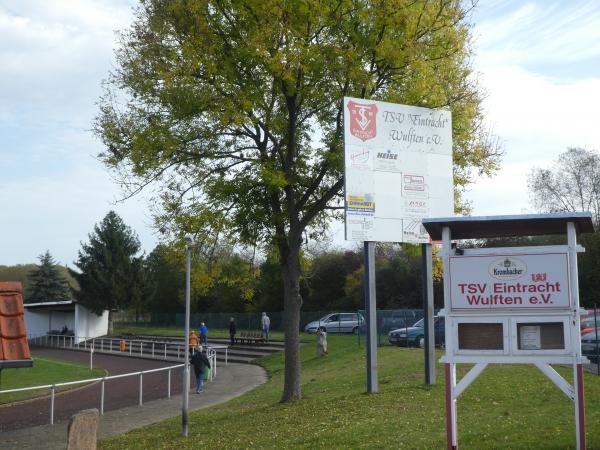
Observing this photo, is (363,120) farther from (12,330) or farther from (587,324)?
(587,324)

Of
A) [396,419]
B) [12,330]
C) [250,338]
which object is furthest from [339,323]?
[12,330]

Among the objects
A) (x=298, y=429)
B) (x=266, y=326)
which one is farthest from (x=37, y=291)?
(x=298, y=429)

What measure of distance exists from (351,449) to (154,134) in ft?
32.9

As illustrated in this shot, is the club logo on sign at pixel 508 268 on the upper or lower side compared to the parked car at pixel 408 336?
upper

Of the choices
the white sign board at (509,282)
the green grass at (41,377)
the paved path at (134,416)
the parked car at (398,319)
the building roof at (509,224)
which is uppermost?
the building roof at (509,224)

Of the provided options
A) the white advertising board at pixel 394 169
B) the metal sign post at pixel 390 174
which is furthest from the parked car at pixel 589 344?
the white advertising board at pixel 394 169

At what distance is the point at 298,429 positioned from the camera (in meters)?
12.2

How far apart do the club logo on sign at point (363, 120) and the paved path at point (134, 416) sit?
8.62 metres

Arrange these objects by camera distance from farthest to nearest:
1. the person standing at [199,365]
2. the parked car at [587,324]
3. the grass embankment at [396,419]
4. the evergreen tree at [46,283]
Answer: the evergreen tree at [46,283] < the parked car at [587,324] < the person standing at [199,365] < the grass embankment at [396,419]

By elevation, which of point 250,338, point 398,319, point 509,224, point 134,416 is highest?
point 509,224

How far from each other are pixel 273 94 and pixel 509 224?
9.75 metres

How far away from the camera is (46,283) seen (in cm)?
8581

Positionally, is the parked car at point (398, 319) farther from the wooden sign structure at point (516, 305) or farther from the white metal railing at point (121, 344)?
the wooden sign structure at point (516, 305)

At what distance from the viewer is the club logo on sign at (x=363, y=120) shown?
1614 centimetres
